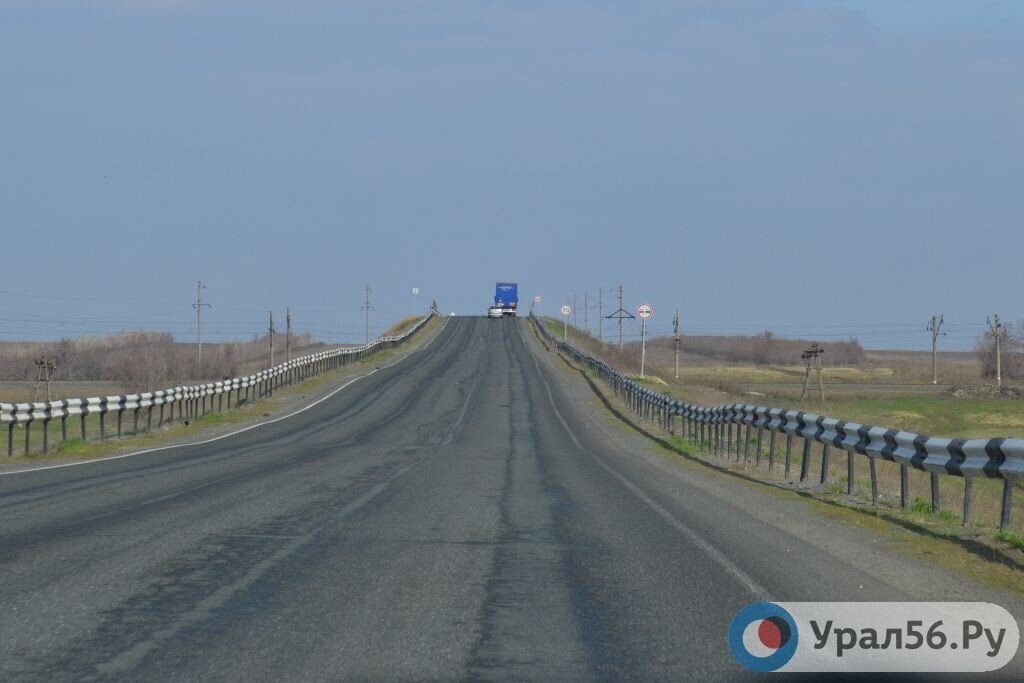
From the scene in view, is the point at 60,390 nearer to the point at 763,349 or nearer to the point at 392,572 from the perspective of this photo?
the point at 392,572

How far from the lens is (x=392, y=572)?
1015cm

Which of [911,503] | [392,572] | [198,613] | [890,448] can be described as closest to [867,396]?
[911,503]

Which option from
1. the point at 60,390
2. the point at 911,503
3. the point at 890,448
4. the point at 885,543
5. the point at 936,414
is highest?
the point at 890,448

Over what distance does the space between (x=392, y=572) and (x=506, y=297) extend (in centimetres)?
12365

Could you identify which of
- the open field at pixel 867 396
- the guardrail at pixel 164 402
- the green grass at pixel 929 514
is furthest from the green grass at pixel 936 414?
the green grass at pixel 929 514

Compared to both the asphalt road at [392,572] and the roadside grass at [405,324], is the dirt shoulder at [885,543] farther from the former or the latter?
the roadside grass at [405,324]

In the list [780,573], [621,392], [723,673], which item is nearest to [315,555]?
[780,573]

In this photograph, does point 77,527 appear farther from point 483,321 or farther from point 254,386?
point 483,321

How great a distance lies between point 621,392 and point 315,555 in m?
43.3

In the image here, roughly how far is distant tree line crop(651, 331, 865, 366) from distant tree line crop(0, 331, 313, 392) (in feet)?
253

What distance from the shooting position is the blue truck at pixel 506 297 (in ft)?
436

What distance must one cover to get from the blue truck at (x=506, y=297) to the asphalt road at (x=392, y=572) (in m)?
111

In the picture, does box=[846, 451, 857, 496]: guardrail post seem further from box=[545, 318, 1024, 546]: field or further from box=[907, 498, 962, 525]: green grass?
box=[907, 498, 962, 525]: green grass

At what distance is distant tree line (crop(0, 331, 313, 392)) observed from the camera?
82.0 metres
